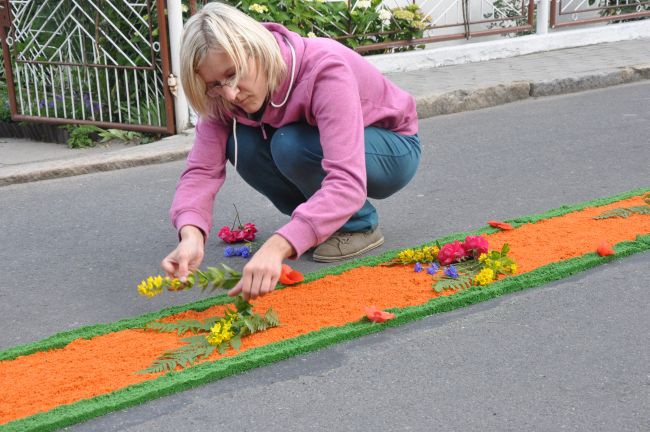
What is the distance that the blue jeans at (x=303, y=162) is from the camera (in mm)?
3422

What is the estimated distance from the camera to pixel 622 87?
7.68 m

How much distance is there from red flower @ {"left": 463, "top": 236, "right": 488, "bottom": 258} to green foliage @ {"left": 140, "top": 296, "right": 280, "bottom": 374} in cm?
86

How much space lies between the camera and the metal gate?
6.52m

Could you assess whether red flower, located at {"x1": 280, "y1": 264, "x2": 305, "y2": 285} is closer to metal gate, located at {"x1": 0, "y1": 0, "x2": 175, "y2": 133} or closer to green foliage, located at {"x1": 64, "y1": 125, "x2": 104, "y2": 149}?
metal gate, located at {"x1": 0, "y1": 0, "x2": 175, "y2": 133}

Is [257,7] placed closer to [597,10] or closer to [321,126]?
[321,126]

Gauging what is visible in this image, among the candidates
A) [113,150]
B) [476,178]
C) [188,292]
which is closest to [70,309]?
[188,292]

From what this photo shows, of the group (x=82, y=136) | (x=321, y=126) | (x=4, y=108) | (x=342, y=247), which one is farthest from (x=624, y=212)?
(x=4, y=108)

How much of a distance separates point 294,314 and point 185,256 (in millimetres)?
534

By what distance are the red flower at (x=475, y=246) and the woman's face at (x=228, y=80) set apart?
3.35 ft

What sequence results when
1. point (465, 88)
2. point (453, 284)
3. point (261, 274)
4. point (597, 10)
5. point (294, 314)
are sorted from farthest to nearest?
point (597, 10), point (465, 88), point (453, 284), point (294, 314), point (261, 274)

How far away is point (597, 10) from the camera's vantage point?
9.90 meters

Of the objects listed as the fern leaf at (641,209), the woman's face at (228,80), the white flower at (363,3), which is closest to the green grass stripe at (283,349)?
the fern leaf at (641,209)

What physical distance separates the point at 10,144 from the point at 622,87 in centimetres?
502

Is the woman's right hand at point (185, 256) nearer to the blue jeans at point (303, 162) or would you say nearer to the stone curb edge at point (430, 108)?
the blue jeans at point (303, 162)
